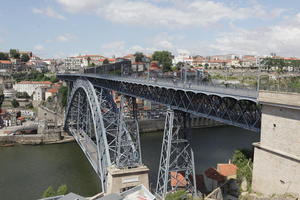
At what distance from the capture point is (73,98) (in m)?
41.0

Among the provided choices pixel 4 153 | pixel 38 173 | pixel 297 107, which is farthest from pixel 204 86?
pixel 4 153

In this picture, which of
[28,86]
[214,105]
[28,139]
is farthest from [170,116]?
[28,86]

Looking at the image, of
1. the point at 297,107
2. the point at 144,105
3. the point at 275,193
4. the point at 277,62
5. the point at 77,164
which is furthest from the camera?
the point at 144,105

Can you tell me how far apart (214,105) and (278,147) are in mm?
4813

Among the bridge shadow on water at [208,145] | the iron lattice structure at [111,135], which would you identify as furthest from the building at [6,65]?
the iron lattice structure at [111,135]

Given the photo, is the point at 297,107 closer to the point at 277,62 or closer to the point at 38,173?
the point at 38,173

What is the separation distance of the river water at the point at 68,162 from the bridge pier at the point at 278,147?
14.3 meters

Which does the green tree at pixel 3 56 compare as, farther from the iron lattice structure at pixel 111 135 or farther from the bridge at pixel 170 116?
the bridge at pixel 170 116

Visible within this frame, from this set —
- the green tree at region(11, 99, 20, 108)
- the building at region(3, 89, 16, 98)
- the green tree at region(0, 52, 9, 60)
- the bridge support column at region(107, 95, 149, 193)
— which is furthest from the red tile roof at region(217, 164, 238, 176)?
the green tree at region(0, 52, 9, 60)

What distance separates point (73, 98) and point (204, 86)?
2737 cm

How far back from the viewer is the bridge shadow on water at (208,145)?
33.3 metres

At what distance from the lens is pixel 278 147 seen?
12.4 metres

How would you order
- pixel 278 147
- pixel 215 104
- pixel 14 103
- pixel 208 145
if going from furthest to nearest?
1. pixel 14 103
2. pixel 208 145
3. pixel 215 104
4. pixel 278 147

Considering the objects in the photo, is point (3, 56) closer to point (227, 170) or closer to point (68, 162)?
point (68, 162)
